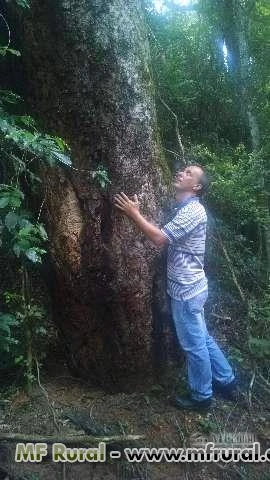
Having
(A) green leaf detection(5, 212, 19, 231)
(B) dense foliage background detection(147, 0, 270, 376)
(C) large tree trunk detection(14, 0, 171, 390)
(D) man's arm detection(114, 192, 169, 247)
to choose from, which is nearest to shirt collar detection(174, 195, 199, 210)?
(C) large tree trunk detection(14, 0, 171, 390)

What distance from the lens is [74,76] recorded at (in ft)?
12.0

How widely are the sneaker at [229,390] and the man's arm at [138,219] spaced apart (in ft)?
5.69

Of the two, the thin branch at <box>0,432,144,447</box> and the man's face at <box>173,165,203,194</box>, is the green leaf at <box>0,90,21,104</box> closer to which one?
the man's face at <box>173,165,203,194</box>

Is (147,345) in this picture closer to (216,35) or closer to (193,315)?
(193,315)

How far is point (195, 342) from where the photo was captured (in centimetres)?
390

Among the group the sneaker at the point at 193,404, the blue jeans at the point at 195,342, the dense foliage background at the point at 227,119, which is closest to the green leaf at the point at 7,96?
the dense foliage background at the point at 227,119

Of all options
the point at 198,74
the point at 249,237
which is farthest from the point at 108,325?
the point at 198,74

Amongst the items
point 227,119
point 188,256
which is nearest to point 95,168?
point 188,256

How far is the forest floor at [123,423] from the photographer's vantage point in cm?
337

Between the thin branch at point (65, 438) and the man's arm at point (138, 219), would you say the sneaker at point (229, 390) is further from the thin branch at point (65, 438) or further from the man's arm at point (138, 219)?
the man's arm at point (138, 219)

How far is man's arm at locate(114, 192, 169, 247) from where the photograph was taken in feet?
11.9

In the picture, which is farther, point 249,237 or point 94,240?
point 249,237

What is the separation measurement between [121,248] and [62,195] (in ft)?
2.53

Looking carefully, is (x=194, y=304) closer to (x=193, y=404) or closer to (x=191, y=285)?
(x=191, y=285)
